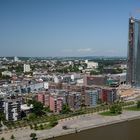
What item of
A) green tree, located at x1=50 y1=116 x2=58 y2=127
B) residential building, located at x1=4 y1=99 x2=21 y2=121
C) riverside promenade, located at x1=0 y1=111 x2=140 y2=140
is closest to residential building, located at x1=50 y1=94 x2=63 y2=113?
riverside promenade, located at x1=0 y1=111 x2=140 y2=140

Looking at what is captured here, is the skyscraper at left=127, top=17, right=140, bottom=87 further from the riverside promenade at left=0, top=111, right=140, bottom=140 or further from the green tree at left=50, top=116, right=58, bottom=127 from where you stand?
the green tree at left=50, top=116, right=58, bottom=127

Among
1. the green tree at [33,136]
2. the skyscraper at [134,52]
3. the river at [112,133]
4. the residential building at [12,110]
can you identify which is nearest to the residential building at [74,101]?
the residential building at [12,110]

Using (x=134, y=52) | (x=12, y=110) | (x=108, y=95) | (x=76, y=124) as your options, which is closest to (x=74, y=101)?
(x=108, y=95)

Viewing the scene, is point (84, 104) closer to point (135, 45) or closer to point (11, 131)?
point (11, 131)

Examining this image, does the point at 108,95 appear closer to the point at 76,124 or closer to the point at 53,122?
the point at 76,124

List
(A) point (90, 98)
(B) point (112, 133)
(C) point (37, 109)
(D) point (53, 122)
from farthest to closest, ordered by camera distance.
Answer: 1. (A) point (90, 98)
2. (C) point (37, 109)
3. (D) point (53, 122)
4. (B) point (112, 133)

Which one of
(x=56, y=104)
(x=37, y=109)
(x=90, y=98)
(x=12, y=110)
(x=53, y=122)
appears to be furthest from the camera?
(x=90, y=98)

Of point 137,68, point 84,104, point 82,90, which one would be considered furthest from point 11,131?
point 137,68
